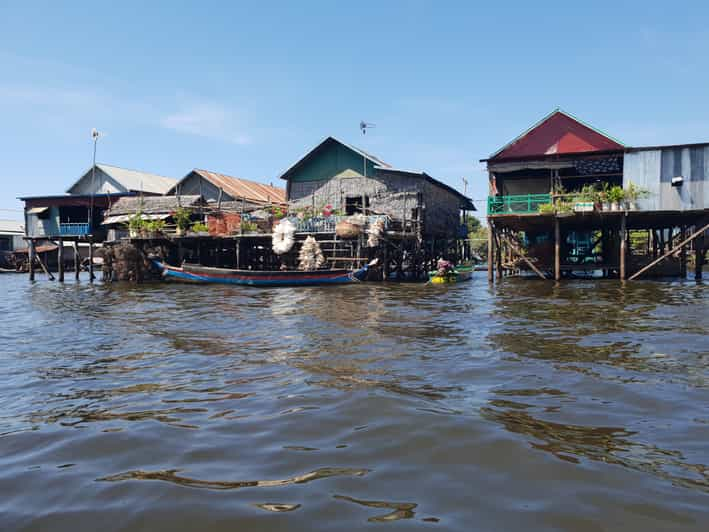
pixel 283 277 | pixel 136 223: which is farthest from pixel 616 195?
pixel 136 223

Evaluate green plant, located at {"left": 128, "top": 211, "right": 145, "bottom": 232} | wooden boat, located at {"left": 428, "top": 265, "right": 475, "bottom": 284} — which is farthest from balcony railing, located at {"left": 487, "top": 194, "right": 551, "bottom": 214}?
green plant, located at {"left": 128, "top": 211, "right": 145, "bottom": 232}

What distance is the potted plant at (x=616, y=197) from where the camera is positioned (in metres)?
20.1

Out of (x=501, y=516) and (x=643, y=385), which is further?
(x=643, y=385)

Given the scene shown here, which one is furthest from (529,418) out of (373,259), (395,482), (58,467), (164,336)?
(373,259)

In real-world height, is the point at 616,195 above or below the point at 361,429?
above

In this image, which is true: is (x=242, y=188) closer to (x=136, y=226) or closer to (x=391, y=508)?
(x=136, y=226)

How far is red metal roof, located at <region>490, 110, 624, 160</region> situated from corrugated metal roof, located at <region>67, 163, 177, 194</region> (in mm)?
25154

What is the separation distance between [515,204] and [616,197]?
3.63m

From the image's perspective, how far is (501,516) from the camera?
3.11 m

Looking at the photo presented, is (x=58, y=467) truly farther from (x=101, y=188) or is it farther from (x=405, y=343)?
(x=101, y=188)

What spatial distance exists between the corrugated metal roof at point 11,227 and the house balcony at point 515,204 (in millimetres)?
46360

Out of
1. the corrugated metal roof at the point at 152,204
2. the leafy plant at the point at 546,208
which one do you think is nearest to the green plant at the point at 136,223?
the corrugated metal roof at the point at 152,204

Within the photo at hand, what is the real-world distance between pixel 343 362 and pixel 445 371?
1413 mm

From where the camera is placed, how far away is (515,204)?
21.8 metres
